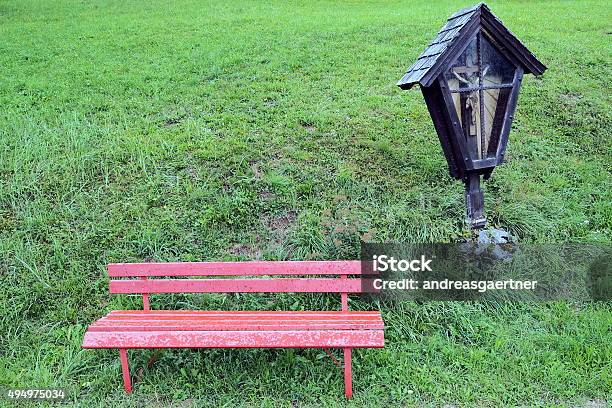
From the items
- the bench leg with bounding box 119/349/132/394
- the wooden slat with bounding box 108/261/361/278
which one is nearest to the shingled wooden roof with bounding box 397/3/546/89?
the wooden slat with bounding box 108/261/361/278

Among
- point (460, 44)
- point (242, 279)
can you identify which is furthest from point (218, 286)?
point (460, 44)

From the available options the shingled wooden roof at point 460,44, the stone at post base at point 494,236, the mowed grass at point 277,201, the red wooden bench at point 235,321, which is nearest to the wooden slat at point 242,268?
the red wooden bench at point 235,321

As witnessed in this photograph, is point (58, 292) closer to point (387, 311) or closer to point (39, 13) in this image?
point (387, 311)

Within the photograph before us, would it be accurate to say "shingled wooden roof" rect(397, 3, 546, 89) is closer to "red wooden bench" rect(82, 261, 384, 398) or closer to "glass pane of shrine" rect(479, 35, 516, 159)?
"glass pane of shrine" rect(479, 35, 516, 159)

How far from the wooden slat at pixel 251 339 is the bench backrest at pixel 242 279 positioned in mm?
582

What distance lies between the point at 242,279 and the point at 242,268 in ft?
0.27

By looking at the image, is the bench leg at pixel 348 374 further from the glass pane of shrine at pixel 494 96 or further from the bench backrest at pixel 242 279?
the glass pane of shrine at pixel 494 96

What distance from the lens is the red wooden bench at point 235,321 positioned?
135 inches

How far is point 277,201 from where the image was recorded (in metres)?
5.28

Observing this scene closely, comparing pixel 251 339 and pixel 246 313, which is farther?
pixel 246 313

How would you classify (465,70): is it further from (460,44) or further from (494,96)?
(494,96)

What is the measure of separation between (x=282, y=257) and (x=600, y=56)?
6847 mm

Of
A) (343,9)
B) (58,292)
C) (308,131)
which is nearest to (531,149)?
(308,131)

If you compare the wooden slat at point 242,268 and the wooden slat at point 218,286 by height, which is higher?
the wooden slat at point 242,268
